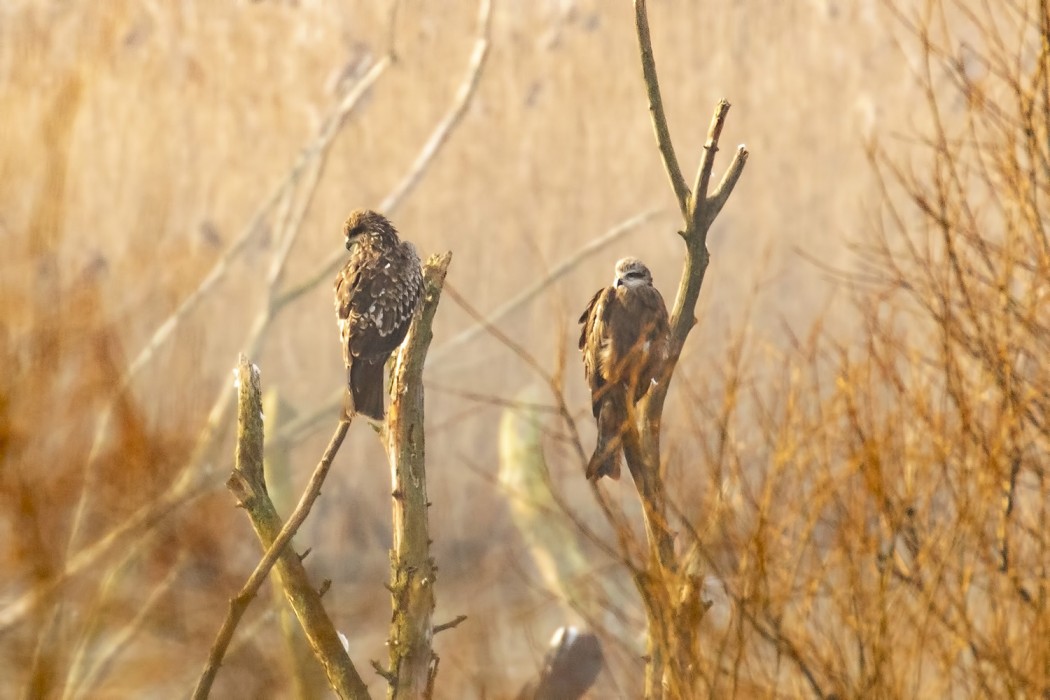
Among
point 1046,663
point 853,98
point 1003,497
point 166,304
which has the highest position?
point 853,98

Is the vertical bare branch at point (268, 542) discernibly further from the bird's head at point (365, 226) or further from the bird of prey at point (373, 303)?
the bird's head at point (365, 226)

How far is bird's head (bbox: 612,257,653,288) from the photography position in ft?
7.11

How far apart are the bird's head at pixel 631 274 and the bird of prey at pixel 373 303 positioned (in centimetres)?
39

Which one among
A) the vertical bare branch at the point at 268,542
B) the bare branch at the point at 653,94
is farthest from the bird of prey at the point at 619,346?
the vertical bare branch at the point at 268,542

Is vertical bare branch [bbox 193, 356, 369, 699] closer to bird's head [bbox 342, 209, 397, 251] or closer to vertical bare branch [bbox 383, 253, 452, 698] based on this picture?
vertical bare branch [bbox 383, 253, 452, 698]

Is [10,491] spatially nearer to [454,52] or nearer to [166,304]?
[166,304]

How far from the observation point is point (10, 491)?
103 inches

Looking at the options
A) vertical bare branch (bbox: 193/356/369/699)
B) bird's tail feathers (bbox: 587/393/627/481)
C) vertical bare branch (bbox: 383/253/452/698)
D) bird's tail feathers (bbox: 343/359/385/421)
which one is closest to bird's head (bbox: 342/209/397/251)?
bird's tail feathers (bbox: 343/359/385/421)

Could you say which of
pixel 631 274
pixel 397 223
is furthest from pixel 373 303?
pixel 397 223

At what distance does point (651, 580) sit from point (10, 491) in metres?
1.69

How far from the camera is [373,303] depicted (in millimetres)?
2416

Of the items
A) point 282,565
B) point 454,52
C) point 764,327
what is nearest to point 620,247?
point 764,327

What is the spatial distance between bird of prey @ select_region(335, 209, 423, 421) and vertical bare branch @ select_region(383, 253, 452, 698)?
0.14 m

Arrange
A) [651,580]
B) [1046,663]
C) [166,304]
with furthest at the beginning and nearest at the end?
[166,304] → [1046,663] → [651,580]
